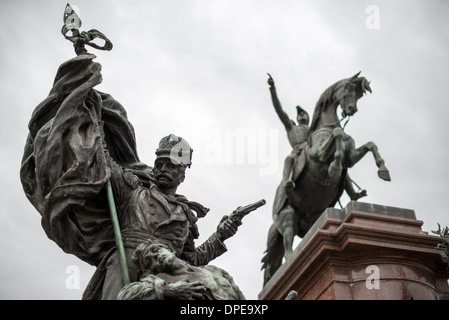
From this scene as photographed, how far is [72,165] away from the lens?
361 centimetres

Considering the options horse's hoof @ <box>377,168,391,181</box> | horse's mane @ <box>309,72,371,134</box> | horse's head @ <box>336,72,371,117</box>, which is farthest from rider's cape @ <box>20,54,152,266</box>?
horse's mane @ <box>309,72,371,134</box>

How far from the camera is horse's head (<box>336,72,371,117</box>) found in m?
13.0

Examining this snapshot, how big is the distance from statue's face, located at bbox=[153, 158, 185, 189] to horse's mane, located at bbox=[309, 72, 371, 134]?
956cm

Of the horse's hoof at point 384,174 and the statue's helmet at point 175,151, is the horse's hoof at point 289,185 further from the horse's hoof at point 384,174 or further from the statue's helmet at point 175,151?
the statue's helmet at point 175,151

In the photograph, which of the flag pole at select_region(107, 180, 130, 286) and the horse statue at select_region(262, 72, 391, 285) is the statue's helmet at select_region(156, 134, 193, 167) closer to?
the flag pole at select_region(107, 180, 130, 286)

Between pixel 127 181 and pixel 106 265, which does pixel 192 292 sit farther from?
pixel 127 181

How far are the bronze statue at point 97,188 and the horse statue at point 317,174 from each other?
8.92 meters

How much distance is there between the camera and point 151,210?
3.80m

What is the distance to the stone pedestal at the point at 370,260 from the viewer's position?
8.80 meters

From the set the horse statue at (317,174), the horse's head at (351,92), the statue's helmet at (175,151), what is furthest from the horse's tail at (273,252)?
the statue's helmet at (175,151)

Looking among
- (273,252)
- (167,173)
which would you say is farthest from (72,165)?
(273,252)

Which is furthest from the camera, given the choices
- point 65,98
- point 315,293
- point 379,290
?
point 315,293
